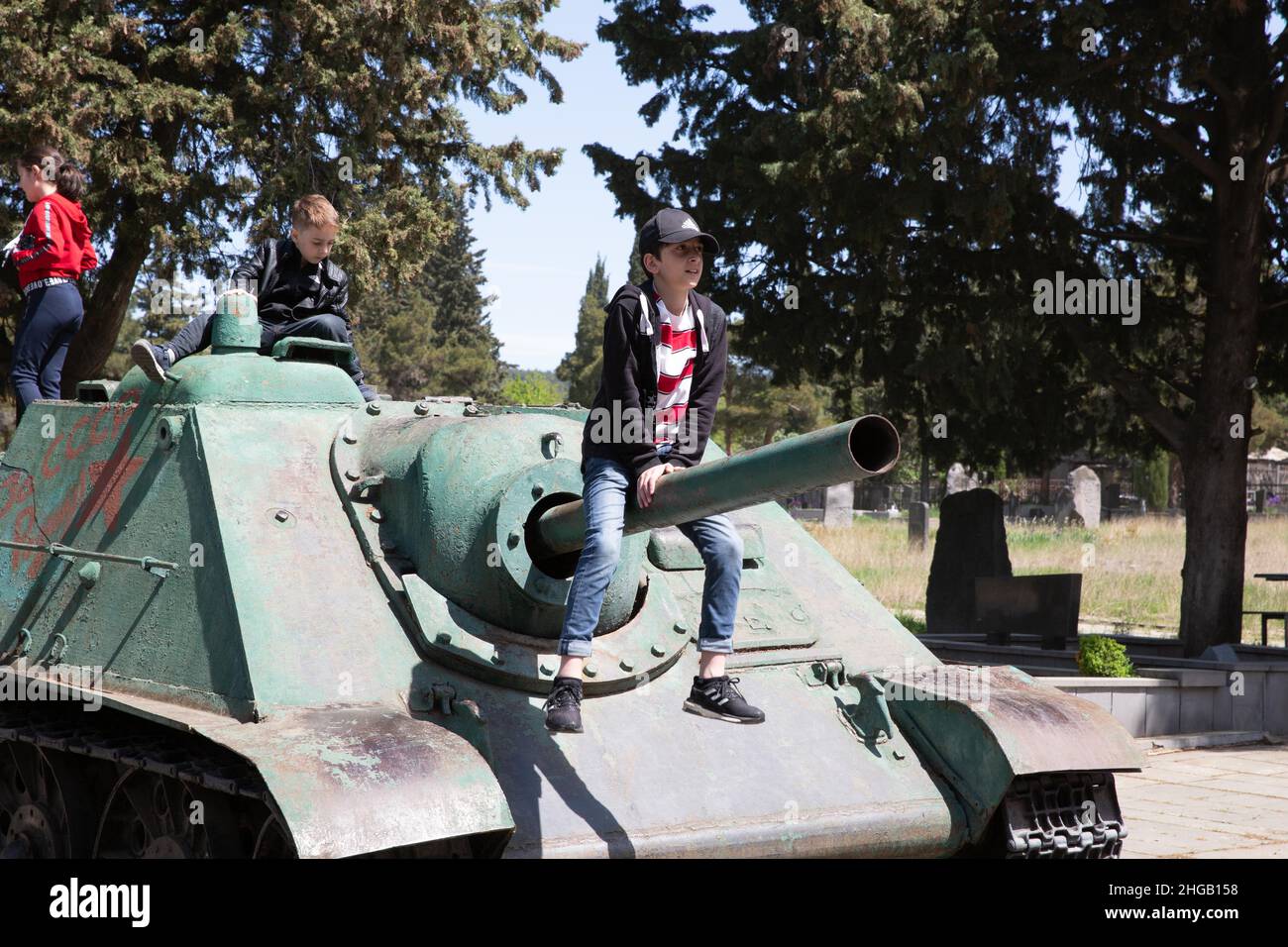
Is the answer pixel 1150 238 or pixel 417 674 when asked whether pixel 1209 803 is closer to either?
pixel 417 674

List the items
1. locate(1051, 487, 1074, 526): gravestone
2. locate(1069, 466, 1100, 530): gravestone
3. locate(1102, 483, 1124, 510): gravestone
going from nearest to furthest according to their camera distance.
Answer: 1. locate(1069, 466, 1100, 530): gravestone
2. locate(1051, 487, 1074, 526): gravestone
3. locate(1102, 483, 1124, 510): gravestone

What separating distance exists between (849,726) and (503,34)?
15.0 meters

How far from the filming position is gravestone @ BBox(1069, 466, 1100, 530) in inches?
1328

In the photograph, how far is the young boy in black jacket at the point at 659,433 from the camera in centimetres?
495

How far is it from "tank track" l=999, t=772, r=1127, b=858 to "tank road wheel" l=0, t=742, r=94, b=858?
3308 mm

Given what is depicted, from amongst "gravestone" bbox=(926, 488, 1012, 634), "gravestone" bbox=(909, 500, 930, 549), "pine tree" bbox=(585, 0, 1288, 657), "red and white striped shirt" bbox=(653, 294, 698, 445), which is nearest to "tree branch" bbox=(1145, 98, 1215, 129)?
"pine tree" bbox=(585, 0, 1288, 657)

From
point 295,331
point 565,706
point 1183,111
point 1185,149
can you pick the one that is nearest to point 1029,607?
point 1185,149

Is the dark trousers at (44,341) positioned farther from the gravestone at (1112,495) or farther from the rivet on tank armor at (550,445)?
the gravestone at (1112,495)

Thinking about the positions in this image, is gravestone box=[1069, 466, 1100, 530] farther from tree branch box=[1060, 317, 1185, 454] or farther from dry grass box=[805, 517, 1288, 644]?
tree branch box=[1060, 317, 1185, 454]

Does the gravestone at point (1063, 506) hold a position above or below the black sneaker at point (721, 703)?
above

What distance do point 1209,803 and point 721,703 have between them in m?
5.00

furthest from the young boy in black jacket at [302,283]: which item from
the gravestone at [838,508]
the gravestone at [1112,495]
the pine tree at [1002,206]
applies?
the gravestone at [1112,495]

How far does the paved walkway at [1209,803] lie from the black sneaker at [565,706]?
12.3ft

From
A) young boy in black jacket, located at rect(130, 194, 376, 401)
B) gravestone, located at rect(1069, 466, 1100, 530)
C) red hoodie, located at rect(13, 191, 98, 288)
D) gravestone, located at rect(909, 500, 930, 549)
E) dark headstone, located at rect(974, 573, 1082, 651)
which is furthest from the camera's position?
gravestone, located at rect(1069, 466, 1100, 530)
